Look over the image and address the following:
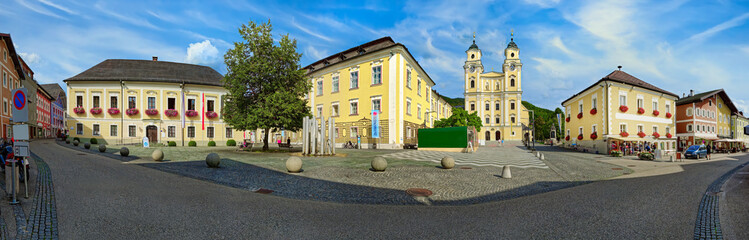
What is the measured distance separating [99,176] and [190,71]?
4031 cm

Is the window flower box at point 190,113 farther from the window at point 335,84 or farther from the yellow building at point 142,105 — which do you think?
the window at point 335,84

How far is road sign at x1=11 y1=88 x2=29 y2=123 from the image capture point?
7.00m

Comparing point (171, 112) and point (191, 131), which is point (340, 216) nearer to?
point (191, 131)

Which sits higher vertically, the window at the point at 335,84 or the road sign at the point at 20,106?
the window at the point at 335,84

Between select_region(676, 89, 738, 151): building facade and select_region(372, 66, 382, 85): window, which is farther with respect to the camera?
select_region(676, 89, 738, 151): building facade

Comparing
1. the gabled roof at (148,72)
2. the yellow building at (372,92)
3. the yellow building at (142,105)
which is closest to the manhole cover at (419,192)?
the yellow building at (372,92)

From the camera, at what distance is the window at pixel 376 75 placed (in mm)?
34312

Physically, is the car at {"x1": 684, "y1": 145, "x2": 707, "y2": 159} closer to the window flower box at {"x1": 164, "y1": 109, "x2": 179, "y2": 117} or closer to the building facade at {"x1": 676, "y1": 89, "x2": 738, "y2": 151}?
the building facade at {"x1": 676, "y1": 89, "x2": 738, "y2": 151}

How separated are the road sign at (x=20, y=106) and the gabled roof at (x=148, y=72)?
34.8 metres

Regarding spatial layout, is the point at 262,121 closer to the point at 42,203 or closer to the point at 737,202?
the point at 42,203

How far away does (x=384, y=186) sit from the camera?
984 cm

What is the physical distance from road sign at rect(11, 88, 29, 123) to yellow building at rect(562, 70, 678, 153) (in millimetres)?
38911

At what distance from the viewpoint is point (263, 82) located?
23.0m

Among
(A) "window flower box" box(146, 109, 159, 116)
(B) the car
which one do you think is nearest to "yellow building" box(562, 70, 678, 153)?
(B) the car
